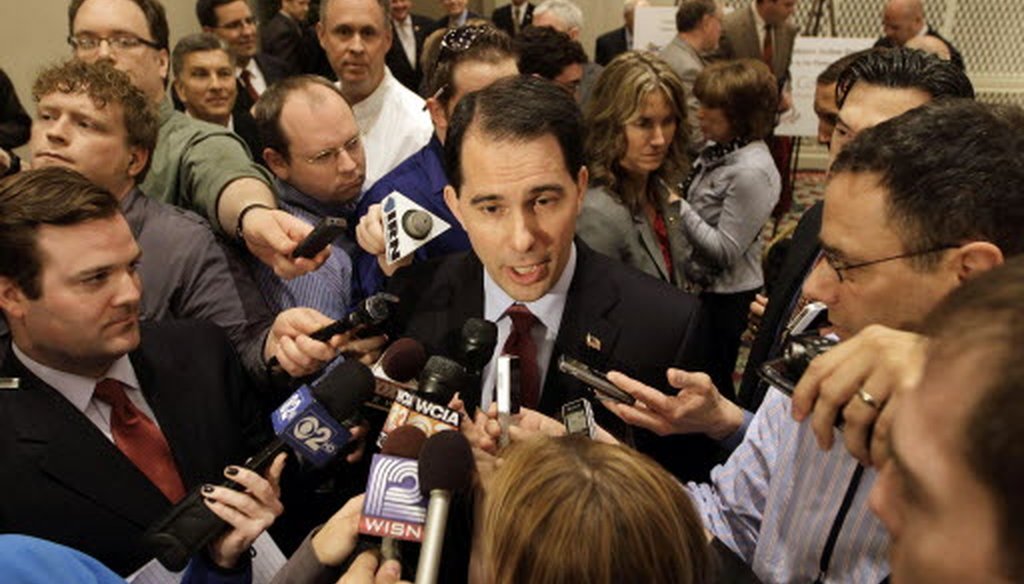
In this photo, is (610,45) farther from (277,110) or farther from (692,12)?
(277,110)

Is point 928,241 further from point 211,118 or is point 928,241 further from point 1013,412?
point 211,118

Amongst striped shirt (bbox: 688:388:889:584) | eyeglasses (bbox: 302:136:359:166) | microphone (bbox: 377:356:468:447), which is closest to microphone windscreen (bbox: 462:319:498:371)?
microphone (bbox: 377:356:468:447)

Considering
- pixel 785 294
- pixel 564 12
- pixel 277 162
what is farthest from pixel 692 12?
pixel 277 162

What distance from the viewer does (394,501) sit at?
109 centimetres

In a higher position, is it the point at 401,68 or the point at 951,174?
the point at 951,174

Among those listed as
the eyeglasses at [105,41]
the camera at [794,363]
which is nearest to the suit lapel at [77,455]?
the camera at [794,363]

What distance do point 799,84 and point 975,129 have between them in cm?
547

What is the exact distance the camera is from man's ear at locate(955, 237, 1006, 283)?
1226 millimetres

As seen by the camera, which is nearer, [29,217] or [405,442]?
[405,442]

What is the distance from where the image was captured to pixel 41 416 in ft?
5.08

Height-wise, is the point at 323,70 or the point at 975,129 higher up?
the point at 975,129

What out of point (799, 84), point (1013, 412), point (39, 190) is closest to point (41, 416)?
point (39, 190)

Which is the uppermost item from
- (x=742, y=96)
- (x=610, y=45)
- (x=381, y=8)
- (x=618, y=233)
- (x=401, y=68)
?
(x=381, y=8)

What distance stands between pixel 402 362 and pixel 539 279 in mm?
Answer: 432
